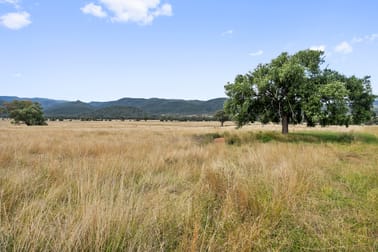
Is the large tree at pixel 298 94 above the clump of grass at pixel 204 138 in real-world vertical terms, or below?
above

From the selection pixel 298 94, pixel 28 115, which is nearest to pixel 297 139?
pixel 298 94

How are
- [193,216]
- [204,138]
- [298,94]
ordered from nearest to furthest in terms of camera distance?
[193,216], [298,94], [204,138]

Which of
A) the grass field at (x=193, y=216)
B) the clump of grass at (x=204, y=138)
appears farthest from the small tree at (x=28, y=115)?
the grass field at (x=193, y=216)

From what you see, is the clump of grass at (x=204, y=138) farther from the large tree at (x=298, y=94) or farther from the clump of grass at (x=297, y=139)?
the large tree at (x=298, y=94)

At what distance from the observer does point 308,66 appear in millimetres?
14742

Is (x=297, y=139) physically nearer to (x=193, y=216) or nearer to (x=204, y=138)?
(x=204, y=138)

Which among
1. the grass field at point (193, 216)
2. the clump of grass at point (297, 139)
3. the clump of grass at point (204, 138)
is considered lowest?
the clump of grass at point (204, 138)

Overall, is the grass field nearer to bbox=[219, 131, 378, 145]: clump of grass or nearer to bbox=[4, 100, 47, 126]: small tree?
bbox=[219, 131, 378, 145]: clump of grass

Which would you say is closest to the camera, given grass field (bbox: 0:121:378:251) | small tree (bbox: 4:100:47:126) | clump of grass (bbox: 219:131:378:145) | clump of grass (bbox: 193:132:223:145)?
grass field (bbox: 0:121:378:251)

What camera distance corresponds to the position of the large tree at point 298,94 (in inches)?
517

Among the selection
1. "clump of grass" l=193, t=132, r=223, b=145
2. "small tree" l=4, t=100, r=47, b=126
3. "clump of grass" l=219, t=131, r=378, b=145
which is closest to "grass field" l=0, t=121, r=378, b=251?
"clump of grass" l=193, t=132, r=223, b=145

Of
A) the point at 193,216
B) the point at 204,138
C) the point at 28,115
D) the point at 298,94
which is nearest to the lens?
the point at 193,216

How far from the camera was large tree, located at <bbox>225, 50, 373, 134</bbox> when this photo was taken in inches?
517

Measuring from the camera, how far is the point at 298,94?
14.4 metres
